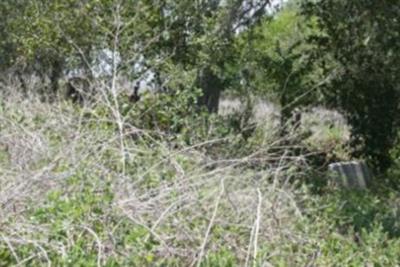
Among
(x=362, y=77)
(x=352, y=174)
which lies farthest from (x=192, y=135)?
(x=362, y=77)

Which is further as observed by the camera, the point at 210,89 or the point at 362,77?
the point at 362,77

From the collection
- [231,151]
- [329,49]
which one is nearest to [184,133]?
[231,151]

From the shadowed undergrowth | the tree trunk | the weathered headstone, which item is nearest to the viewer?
the shadowed undergrowth

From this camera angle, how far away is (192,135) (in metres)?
9.16

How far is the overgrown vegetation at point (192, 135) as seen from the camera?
17.9ft

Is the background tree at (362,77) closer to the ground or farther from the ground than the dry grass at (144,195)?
farther from the ground

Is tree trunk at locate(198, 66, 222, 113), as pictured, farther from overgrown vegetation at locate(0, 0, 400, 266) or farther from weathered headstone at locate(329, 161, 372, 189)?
weathered headstone at locate(329, 161, 372, 189)

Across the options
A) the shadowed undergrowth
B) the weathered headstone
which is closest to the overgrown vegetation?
the shadowed undergrowth

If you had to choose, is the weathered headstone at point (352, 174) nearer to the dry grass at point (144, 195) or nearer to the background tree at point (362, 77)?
the background tree at point (362, 77)

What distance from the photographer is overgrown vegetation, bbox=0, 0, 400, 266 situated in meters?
5.45

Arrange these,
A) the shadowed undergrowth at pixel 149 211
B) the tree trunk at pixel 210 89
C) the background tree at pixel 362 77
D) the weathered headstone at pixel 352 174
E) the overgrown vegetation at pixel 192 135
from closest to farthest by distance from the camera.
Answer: the shadowed undergrowth at pixel 149 211 → the overgrown vegetation at pixel 192 135 → the weathered headstone at pixel 352 174 → the tree trunk at pixel 210 89 → the background tree at pixel 362 77

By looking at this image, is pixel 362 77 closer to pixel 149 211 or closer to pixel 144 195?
pixel 144 195

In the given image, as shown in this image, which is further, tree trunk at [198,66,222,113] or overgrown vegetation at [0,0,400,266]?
tree trunk at [198,66,222,113]

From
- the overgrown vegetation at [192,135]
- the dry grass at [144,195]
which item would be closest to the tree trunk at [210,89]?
the overgrown vegetation at [192,135]
